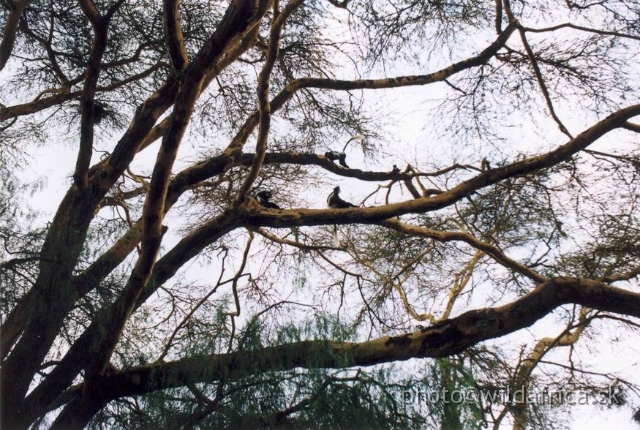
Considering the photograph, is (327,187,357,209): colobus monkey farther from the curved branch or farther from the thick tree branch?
the thick tree branch

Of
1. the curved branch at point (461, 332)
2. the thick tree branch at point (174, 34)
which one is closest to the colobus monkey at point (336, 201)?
the curved branch at point (461, 332)

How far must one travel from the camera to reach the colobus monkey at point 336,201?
10.9 ft

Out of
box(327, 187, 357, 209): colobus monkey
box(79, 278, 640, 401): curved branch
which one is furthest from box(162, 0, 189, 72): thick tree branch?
box(327, 187, 357, 209): colobus monkey

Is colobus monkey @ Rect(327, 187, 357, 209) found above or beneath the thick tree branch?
above

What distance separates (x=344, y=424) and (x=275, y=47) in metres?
1.30

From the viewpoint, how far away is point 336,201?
3.35 meters

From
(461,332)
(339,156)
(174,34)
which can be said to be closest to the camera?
(174,34)

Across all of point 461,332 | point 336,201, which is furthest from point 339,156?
point 461,332

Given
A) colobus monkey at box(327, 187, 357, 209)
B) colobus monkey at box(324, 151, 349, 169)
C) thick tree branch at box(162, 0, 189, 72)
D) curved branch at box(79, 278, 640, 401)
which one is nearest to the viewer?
thick tree branch at box(162, 0, 189, 72)

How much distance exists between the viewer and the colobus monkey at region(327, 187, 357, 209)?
3328 mm

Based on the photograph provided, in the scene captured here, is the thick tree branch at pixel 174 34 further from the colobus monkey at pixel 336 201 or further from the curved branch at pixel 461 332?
the colobus monkey at pixel 336 201

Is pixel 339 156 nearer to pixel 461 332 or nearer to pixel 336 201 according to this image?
pixel 336 201

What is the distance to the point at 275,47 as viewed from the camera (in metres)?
2.36

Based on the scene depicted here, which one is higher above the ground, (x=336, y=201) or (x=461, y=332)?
(x=336, y=201)
